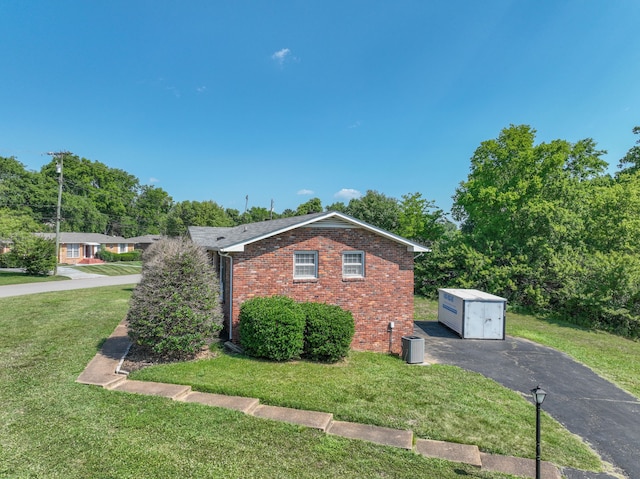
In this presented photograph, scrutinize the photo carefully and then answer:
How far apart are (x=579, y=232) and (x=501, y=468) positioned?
23562 mm

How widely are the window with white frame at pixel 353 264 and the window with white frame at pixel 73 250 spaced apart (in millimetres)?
43011

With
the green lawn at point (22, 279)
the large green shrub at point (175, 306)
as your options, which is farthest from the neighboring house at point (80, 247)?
the large green shrub at point (175, 306)

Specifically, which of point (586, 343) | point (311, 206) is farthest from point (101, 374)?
point (311, 206)

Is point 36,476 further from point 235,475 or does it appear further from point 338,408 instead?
point 338,408

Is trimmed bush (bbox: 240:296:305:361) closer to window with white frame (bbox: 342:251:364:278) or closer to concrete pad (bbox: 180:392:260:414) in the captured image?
concrete pad (bbox: 180:392:260:414)

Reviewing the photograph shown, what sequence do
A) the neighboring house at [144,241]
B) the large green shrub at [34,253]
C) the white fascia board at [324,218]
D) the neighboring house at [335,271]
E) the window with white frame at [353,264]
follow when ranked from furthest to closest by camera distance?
the neighboring house at [144,241] < the large green shrub at [34,253] < the window with white frame at [353,264] < the neighboring house at [335,271] < the white fascia board at [324,218]

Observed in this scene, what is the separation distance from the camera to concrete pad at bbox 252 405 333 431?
6117 mm

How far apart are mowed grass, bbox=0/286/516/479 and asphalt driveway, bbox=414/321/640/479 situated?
123 inches

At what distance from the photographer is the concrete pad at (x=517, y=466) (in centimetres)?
517

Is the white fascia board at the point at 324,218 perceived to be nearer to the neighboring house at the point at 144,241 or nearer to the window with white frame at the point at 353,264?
the window with white frame at the point at 353,264

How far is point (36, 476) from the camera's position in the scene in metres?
4.37

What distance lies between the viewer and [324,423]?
241 inches

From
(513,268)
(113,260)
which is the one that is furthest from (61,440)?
(113,260)

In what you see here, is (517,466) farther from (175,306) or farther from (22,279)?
(22,279)
